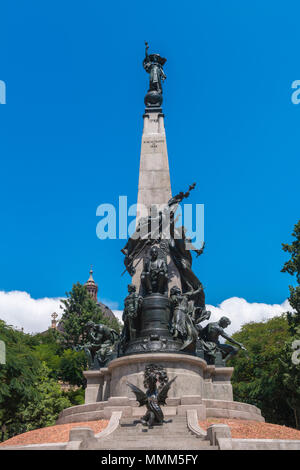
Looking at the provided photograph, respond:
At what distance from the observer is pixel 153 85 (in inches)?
1086

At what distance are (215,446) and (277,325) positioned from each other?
34426mm

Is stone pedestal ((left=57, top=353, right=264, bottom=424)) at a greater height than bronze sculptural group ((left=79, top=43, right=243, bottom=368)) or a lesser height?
lesser

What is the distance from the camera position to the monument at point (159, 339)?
549 inches

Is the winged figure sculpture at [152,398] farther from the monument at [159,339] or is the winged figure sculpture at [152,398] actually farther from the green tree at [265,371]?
the green tree at [265,371]

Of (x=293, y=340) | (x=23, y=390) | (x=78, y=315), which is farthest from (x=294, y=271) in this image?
(x=78, y=315)

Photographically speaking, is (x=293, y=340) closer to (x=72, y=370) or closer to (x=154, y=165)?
(x=154, y=165)

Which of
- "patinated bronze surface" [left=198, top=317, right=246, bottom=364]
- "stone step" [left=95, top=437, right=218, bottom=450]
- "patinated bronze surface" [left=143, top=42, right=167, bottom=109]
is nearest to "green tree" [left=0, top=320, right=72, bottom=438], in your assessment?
"patinated bronze surface" [left=198, top=317, right=246, bottom=364]

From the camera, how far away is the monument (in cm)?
1395

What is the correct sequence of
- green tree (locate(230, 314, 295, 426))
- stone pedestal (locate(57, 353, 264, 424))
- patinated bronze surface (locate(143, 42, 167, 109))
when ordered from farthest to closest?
green tree (locate(230, 314, 295, 426)) → patinated bronze surface (locate(143, 42, 167, 109)) → stone pedestal (locate(57, 353, 264, 424))

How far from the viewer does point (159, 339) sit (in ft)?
54.8

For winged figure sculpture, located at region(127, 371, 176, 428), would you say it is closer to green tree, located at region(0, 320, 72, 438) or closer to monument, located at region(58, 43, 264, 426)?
monument, located at region(58, 43, 264, 426)

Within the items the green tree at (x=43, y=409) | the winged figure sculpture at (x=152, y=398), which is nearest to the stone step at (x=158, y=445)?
the winged figure sculpture at (x=152, y=398)

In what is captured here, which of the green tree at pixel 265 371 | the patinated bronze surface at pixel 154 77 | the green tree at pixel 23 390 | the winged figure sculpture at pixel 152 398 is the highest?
the patinated bronze surface at pixel 154 77
